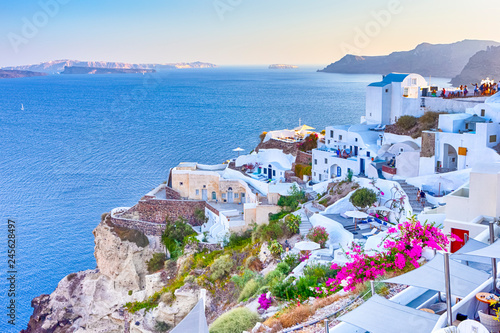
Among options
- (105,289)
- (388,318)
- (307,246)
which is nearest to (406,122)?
(307,246)

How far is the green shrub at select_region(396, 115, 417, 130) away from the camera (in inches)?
1156

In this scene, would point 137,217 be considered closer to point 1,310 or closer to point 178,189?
point 178,189

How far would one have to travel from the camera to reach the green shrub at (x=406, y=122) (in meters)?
29.4

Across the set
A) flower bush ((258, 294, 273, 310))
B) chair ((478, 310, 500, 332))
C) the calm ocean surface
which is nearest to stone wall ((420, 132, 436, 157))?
flower bush ((258, 294, 273, 310))

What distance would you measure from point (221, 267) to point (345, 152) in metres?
12.2

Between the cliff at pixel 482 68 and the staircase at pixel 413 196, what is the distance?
62439 mm

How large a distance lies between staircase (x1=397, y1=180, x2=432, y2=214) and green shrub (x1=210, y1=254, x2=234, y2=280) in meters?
7.78

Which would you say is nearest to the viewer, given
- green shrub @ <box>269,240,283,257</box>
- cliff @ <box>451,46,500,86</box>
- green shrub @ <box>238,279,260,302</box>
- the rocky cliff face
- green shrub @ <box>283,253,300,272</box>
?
green shrub @ <box>238,279,260,302</box>

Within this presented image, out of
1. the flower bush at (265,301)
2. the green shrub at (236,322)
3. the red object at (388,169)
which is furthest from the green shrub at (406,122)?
the green shrub at (236,322)

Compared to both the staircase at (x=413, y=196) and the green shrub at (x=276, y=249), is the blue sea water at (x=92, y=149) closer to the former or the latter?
the green shrub at (x=276, y=249)

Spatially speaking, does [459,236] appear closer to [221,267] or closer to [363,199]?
[363,199]

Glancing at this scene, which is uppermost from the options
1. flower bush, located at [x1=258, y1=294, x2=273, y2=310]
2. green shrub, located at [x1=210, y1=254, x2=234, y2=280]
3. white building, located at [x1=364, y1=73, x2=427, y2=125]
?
white building, located at [x1=364, y1=73, x2=427, y2=125]

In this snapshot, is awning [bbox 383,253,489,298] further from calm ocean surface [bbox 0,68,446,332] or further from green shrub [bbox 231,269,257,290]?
calm ocean surface [bbox 0,68,446,332]

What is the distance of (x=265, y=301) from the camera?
15055 mm
